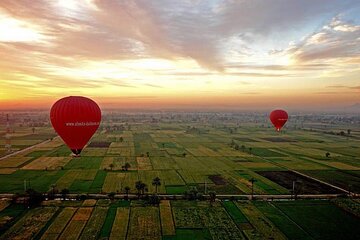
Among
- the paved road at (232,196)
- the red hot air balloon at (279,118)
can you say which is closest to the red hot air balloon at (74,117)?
the paved road at (232,196)

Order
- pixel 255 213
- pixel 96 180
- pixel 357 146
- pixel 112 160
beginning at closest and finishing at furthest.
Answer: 1. pixel 255 213
2. pixel 96 180
3. pixel 112 160
4. pixel 357 146

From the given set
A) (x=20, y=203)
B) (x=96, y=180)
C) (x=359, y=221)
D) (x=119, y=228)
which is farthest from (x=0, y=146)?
(x=359, y=221)

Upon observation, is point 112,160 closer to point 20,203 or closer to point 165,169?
point 165,169

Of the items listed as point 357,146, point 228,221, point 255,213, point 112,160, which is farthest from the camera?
point 357,146

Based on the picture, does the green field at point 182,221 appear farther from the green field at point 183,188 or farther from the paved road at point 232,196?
the paved road at point 232,196

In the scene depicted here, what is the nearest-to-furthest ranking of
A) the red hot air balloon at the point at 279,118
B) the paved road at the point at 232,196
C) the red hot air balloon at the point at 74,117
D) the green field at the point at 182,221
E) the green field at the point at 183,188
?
1. the green field at the point at 182,221
2. the red hot air balloon at the point at 74,117
3. the green field at the point at 183,188
4. the paved road at the point at 232,196
5. the red hot air balloon at the point at 279,118

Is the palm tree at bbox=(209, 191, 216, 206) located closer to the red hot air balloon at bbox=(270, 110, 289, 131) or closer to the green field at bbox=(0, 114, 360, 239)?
the green field at bbox=(0, 114, 360, 239)

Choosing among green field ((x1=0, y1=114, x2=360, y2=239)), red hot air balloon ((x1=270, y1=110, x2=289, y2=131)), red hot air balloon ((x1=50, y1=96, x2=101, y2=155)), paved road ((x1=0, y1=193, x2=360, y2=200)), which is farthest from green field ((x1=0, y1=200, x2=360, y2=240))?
red hot air balloon ((x1=270, y1=110, x2=289, y2=131))

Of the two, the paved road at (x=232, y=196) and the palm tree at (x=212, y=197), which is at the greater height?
the palm tree at (x=212, y=197)
